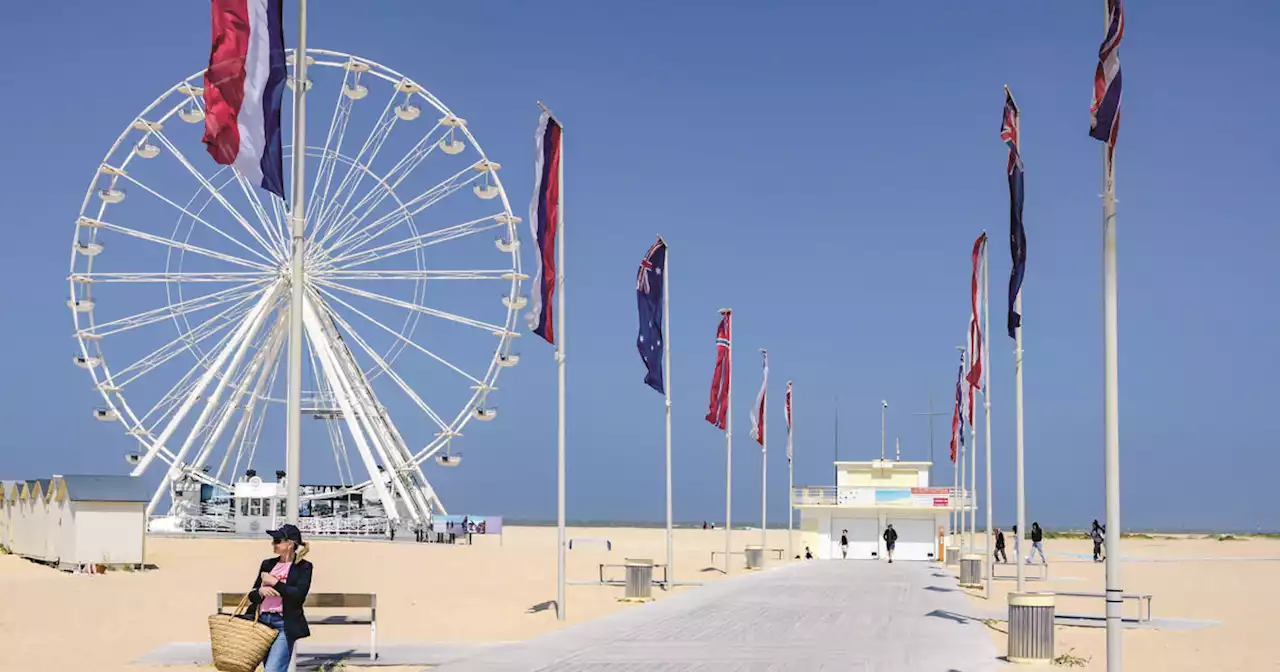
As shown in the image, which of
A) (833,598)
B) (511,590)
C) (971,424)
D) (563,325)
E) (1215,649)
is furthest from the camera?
(971,424)

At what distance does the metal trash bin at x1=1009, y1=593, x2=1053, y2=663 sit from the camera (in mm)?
15664

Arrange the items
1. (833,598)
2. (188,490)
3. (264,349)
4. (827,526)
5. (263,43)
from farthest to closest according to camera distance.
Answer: (188,490)
(827,526)
(264,349)
(833,598)
(263,43)

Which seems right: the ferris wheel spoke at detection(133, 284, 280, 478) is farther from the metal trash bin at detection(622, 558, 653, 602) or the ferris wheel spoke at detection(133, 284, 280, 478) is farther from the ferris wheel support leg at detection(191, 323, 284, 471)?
the metal trash bin at detection(622, 558, 653, 602)

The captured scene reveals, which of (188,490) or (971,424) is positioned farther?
(188,490)

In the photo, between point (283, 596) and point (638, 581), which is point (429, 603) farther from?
point (283, 596)

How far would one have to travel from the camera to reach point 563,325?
22.0 metres

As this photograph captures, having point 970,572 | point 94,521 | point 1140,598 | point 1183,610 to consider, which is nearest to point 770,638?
point 1140,598

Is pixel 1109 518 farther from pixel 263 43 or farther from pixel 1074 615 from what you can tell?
pixel 1074 615

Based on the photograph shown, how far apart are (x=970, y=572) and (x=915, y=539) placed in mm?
23175

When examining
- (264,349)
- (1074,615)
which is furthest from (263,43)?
(264,349)

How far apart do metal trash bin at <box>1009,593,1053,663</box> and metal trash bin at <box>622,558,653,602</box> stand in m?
10.5

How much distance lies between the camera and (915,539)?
55.4m

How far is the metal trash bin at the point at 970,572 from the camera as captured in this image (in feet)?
107

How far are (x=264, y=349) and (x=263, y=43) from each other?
106 feet
